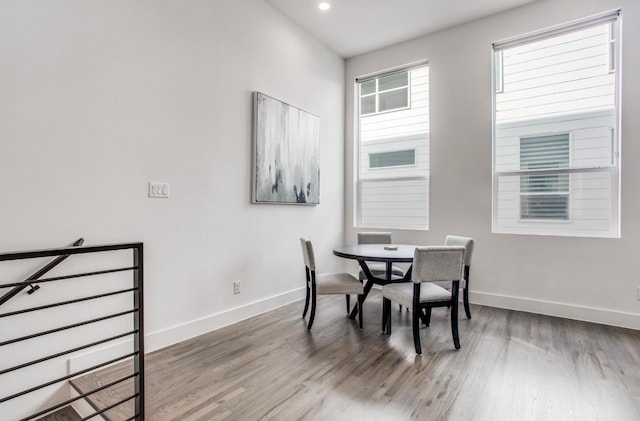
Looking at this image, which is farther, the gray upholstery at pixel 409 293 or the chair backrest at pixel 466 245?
the chair backrest at pixel 466 245

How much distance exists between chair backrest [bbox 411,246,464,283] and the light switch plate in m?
2.02

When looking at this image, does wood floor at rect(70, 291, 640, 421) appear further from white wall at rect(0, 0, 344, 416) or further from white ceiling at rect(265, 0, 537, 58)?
white ceiling at rect(265, 0, 537, 58)

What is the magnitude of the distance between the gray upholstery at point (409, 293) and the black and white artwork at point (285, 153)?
1.54 meters

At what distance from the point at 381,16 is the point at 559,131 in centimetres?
233

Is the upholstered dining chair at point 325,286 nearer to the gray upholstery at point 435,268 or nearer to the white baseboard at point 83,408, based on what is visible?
the gray upholstery at point 435,268

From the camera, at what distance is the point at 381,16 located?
3764 millimetres

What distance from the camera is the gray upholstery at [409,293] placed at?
2.60 metres

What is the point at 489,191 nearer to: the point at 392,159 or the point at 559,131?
the point at 559,131

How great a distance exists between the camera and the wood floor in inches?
71.7

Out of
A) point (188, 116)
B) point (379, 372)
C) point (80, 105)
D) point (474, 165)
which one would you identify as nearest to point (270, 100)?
point (188, 116)

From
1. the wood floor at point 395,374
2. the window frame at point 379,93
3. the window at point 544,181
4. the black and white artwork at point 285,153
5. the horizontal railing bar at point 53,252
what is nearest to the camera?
the horizontal railing bar at point 53,252

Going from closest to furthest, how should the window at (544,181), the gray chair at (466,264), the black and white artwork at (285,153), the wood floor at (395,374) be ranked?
the wood floor at (395,374) < the gray chair at (466,264) < the black and white artwork at (285,153) < the window at (544,181)

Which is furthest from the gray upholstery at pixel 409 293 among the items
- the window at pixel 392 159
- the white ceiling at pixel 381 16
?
the white ceiling at pixel 381 16

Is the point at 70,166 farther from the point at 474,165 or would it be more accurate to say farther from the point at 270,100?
the point at 474,165
